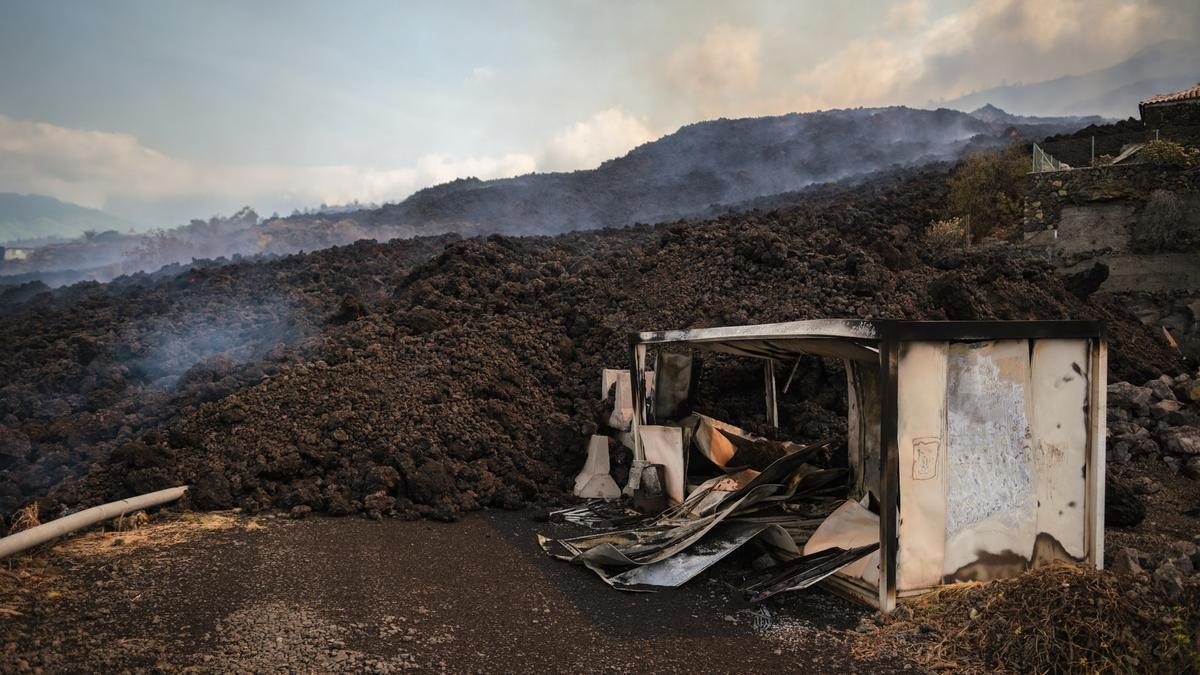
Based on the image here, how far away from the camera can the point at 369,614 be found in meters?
5.02

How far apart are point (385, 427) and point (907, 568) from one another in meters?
5.85

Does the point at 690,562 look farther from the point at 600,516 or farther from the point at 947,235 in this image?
the point at 947,235

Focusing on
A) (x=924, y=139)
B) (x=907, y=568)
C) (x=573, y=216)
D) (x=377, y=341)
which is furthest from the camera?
(x=924, y=139)

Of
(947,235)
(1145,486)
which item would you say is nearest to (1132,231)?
(947,235)

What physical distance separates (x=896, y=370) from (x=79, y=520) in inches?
263

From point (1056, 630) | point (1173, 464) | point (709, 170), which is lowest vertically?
point (1173, 464)

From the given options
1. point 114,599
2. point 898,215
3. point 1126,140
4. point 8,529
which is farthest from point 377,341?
point 1126,140

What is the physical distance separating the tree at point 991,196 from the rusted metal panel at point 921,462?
652 inches

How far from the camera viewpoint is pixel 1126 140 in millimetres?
25141

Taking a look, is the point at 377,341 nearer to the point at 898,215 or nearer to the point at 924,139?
the point at 898,215

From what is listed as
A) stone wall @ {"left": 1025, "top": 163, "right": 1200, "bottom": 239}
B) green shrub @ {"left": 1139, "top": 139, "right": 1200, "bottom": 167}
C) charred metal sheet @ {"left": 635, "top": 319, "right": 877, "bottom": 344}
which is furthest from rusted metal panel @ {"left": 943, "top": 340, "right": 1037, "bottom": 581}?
green shrub @ {"left": 1139, "top": 139, "right": 1200, "bottom": 167}

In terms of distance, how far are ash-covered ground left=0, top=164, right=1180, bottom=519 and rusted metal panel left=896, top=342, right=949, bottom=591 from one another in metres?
3.67

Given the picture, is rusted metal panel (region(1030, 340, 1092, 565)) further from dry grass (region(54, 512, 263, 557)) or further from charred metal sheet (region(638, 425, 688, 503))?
dry grass (region(54, 512, 263, 557))

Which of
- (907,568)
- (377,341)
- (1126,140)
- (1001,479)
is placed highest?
(1126,140)
